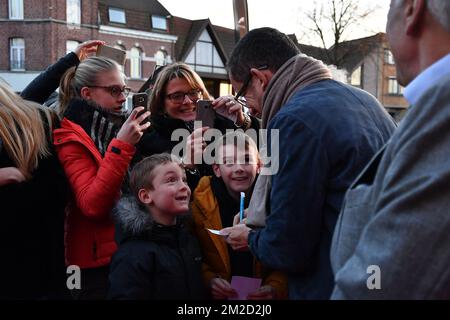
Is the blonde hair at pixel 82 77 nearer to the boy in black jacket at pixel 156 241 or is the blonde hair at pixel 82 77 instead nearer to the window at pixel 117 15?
the boy in black jacket at pixel 156 241

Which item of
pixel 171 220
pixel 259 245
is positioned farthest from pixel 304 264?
pixel 171 220

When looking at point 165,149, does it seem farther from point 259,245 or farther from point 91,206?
point 259,245

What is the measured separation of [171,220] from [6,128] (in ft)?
2.85

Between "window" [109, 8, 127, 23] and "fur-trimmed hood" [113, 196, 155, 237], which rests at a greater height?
"window" [109, 8, 127, 23]

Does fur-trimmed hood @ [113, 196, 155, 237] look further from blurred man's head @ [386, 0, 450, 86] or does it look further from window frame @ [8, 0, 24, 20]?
window frame @ [8, 0, 24, 20]

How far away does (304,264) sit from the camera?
1620 mm

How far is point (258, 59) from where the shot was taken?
6.69 feet

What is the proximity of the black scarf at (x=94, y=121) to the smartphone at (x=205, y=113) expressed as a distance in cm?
49

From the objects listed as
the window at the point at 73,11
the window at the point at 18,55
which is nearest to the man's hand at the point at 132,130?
the window at the point at 18,55

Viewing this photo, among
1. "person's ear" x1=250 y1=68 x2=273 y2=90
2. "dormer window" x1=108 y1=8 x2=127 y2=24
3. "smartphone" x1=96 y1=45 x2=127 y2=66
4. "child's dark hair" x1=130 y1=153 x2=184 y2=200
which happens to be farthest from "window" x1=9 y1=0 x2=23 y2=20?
"person's ear" x1=250 y1=68 x2=273 y2=90

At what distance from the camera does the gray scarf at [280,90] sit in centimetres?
184

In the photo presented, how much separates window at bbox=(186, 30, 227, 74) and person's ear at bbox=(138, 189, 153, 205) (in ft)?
102

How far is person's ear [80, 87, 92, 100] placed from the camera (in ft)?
9.11

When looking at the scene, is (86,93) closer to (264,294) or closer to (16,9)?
(264,294)
